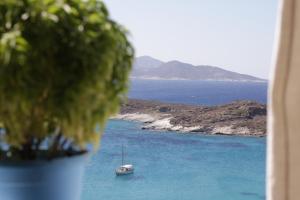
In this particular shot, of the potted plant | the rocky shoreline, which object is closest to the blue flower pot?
the potted plant

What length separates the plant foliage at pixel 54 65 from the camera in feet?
1.53

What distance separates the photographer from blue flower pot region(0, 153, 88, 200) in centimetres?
52

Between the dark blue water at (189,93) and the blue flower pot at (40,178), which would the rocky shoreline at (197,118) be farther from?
the blue flower pot at (40,178)

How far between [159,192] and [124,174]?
6.90 ft

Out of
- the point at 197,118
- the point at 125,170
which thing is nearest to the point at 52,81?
the point at 125,170

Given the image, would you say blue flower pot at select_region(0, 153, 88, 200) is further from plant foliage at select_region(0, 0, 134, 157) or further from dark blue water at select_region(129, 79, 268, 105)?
dark blue water at select_region(129, 79, 268, 105)

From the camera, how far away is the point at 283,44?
1.91 feet

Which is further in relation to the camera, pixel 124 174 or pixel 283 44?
pixel 124 174

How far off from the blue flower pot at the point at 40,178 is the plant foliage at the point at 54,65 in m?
0.03

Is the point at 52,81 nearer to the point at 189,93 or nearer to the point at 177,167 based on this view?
the point at 177,167

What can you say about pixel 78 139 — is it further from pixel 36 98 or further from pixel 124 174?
pixel 124 174

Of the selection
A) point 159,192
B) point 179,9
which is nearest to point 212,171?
point 159,192

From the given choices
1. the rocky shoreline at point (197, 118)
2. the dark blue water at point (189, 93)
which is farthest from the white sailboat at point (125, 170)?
the dark blue water at point (189, 93)

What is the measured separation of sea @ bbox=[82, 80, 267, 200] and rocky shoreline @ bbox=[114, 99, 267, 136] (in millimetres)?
403
